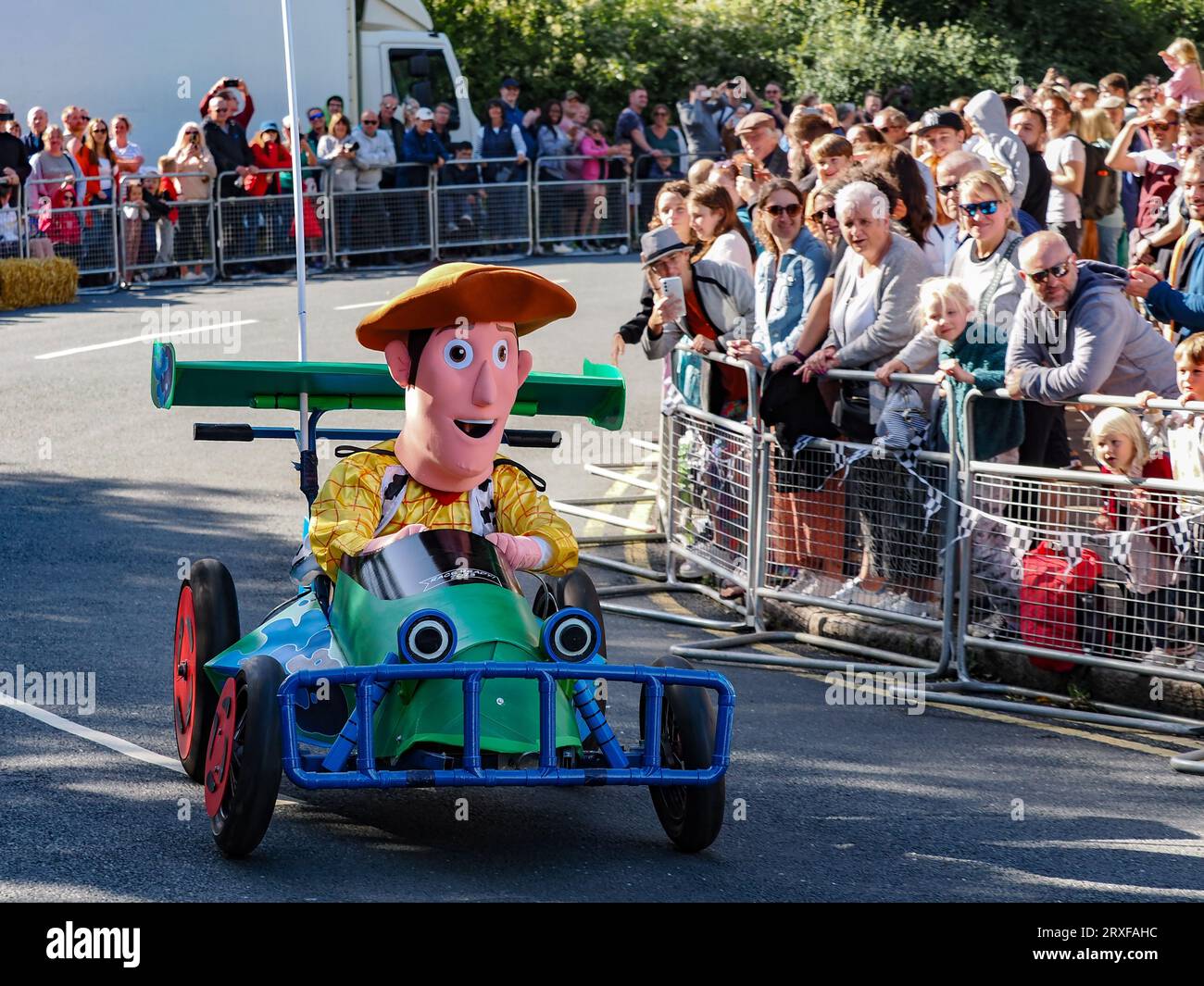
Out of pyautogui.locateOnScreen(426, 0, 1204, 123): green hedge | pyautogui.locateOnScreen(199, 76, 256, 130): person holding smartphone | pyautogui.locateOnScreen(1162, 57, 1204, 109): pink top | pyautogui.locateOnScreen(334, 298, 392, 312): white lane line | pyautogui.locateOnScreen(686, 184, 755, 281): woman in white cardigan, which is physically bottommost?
pyautogui.locateOnScreen(334, 298, 392, 312): white lane line

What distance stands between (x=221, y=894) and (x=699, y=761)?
4.69 feet

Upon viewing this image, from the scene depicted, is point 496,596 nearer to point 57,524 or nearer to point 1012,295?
point 1012,295

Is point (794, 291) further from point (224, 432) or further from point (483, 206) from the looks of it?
point (483, 206)

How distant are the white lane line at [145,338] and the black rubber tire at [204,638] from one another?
9480 mm

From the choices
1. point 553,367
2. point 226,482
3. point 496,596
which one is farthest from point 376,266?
point 496,596

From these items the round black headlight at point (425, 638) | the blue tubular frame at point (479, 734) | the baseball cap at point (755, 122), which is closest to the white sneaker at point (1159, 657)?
the blue tubular frame at point (479, 734)

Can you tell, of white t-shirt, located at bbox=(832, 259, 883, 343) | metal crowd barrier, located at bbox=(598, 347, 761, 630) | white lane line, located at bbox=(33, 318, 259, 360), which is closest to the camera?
white t-shirt, located at bbox=(832, 259, 883, 343)

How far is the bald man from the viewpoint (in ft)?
23.7

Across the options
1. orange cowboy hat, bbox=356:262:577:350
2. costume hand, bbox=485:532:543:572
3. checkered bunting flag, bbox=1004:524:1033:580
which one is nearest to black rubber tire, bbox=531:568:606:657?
costume hand, bbox=485:532:543:572

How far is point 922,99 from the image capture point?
113 feet

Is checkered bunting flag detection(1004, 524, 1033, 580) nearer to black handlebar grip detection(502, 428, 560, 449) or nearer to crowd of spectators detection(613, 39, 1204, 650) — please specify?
crowd of spectators detection(613, 39, 1204, 650)

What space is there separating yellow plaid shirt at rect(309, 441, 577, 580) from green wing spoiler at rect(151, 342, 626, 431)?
1.58ft

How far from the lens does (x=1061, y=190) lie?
14094 millimetres

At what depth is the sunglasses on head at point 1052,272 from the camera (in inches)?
285
